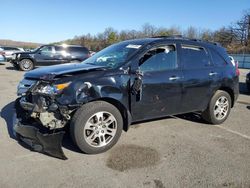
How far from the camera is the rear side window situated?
16.0ft

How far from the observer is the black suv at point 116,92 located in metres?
3.73

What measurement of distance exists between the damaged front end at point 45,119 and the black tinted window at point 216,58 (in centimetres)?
315

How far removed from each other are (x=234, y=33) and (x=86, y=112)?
60254 millimetres

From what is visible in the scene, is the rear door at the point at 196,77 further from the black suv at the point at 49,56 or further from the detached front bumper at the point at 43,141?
the black suv at the point at 49,56

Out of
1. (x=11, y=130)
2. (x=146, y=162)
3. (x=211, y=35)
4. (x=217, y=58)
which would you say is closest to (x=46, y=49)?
(x=11, y=130)

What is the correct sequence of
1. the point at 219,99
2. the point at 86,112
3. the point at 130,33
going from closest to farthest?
the point at 86,112, the point at 219,99, the point at 130,33

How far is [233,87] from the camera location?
561 centimetres

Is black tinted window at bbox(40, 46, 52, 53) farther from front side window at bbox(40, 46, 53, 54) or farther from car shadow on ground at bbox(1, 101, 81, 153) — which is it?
car shadow on ground at bbox(1, 101, 81, 153)

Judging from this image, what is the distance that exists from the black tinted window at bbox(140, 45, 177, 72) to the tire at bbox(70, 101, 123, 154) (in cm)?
96

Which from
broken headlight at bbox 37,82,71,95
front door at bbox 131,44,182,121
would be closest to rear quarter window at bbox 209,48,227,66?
front door at bbox 131,44,182,121

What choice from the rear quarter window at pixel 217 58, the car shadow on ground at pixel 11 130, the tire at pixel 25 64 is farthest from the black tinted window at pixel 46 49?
the rear quarter window at pixel 217 58

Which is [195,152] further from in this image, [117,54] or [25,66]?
[25,66]

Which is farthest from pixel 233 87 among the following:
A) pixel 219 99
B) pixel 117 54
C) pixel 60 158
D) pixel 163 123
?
pixel 60 158

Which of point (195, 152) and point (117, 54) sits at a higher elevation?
point (117, 54)
